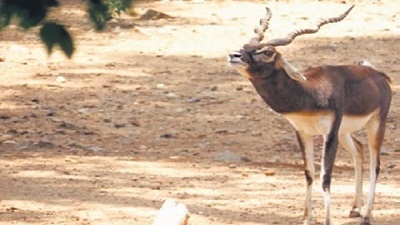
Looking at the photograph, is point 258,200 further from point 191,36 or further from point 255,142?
point 191,36

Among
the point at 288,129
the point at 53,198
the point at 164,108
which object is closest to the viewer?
the point at 53,198

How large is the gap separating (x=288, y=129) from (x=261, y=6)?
20.4ft

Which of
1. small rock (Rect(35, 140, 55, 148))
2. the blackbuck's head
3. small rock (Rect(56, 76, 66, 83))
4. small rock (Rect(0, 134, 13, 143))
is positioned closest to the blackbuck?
the blackbuck's head

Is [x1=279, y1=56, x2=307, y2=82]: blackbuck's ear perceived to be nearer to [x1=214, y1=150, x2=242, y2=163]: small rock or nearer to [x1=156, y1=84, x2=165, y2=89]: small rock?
[x1=214, y1=150, x2=242, y2=163]: small rock

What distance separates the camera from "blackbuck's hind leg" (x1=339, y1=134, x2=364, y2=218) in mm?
8445

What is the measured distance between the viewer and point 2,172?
959cm

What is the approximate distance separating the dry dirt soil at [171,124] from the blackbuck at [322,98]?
445mm

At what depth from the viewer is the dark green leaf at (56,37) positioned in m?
3.38

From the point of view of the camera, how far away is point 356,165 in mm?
8555

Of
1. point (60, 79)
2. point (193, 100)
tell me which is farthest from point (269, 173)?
point (60, 79)

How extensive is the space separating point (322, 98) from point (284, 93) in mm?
256

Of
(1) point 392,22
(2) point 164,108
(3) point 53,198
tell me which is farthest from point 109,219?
(1) point 392,22

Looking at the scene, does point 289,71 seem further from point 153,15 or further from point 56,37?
point 153,15

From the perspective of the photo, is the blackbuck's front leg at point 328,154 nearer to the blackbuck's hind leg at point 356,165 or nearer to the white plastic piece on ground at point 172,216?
the blackbuck's hind leg at point 356,165
